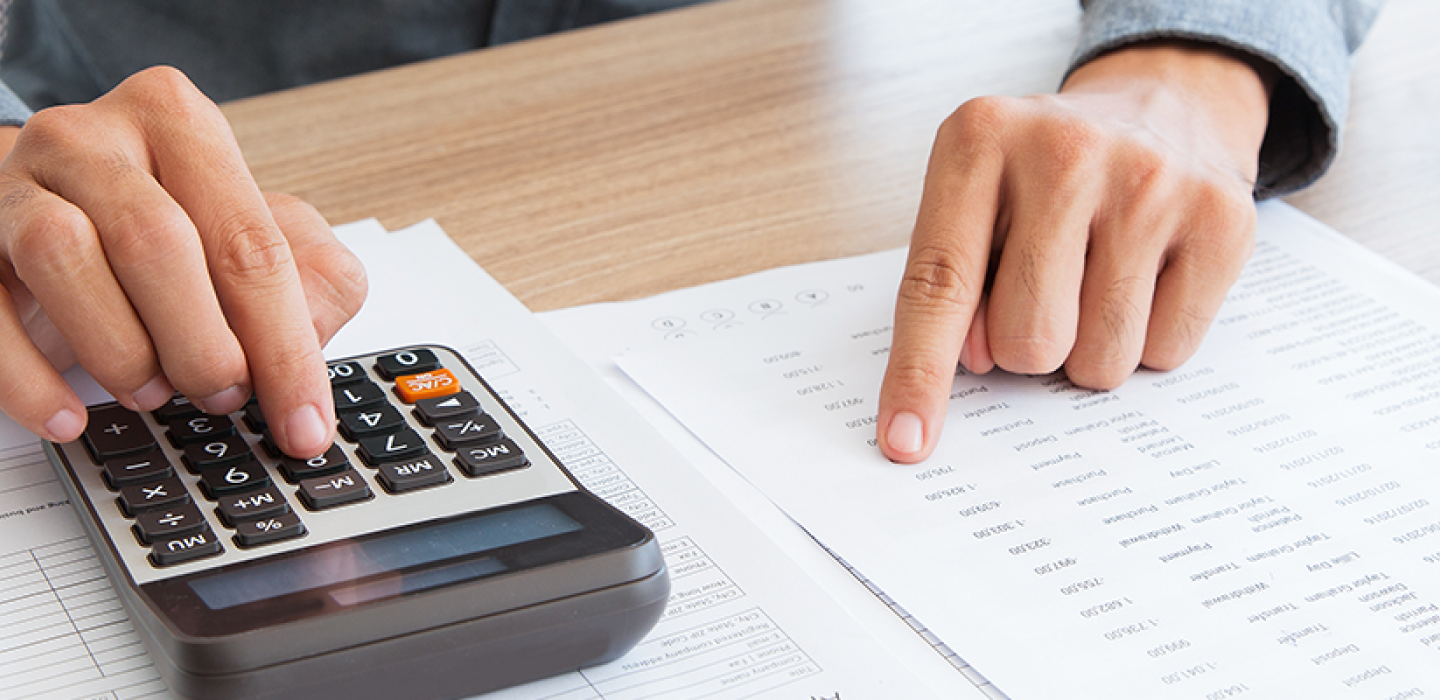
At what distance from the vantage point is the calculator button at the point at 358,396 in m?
0.36

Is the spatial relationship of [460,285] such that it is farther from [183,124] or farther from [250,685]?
[250,685]

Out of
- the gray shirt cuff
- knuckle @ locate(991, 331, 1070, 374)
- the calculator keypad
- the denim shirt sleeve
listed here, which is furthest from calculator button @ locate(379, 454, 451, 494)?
the denim shirt sleeve

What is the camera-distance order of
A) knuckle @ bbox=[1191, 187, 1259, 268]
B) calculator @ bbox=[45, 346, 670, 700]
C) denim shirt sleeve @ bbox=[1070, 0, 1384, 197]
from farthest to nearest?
denim shirt sleeve @ bbox=[1070, 0, 1384, 197], knuckle @ bbox=[1191, 187, 1259, 268], calculator @ bbox=[45, 346, 670, 700]

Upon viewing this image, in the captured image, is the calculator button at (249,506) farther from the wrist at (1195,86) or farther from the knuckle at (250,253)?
the wrist at (1195,86)

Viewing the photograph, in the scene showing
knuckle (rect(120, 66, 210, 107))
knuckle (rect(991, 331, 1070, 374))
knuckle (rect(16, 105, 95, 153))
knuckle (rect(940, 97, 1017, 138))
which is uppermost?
knuckle (rect(120, 66, 210, 107))

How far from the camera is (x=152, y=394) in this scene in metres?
0.35

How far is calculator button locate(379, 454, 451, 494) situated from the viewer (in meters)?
0.32

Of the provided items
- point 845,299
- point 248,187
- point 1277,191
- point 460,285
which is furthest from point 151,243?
point 1277,191

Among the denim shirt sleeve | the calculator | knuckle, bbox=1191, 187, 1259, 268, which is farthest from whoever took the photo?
the denim shirt sleeve

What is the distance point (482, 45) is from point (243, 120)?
30cm

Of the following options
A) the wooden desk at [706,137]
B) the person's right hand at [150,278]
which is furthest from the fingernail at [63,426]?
the wooden desk at [706,137]

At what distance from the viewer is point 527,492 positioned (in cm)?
32

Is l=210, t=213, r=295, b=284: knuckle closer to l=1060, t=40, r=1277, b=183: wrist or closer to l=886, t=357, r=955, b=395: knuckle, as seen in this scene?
l=886, t=357, r=955, b=395: knuckle

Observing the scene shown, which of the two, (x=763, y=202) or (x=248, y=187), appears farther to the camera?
(x=763, y=202)
